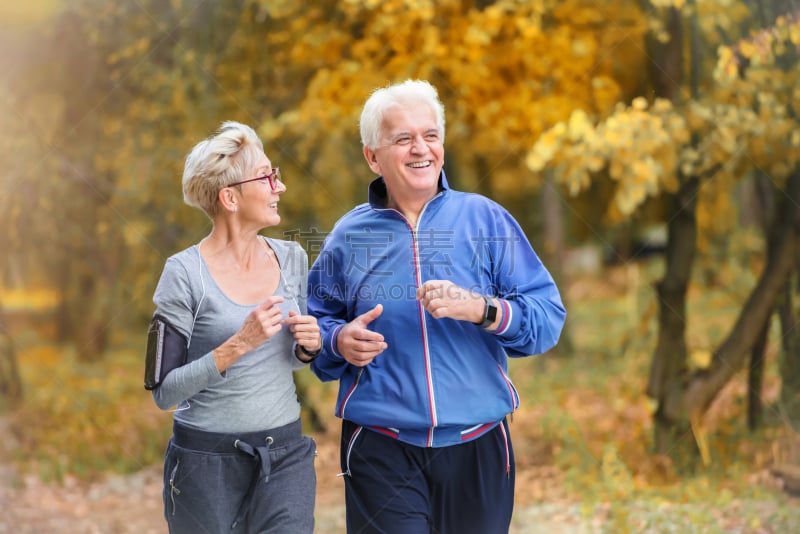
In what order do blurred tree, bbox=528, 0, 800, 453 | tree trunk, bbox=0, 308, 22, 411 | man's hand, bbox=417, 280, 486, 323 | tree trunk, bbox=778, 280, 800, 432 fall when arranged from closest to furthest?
man's hand, bbox=417, 280, 486, 323 → blurred tree, bbox=528, 0, 800, 453 → tree trunk, bbox=778, 280, 800, 432 → tree trunk, bbox=0, 308, 22, 411

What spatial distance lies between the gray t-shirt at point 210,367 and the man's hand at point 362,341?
187 mm

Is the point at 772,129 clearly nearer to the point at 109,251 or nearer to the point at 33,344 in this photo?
the point at 109,251

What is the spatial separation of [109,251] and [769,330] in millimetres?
6029

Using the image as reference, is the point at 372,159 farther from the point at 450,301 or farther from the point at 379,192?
the point at 450,301

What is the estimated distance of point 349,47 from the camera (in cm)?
540

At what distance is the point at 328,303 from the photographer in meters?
2.52

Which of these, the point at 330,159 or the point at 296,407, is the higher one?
the point at 330,159

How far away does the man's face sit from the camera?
7.74ft

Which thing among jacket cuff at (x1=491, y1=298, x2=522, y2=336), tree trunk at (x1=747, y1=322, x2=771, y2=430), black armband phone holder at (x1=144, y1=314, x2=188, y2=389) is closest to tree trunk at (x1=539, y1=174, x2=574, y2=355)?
tree trunk at (x1=747, y1=322, x2=771, y2=430)

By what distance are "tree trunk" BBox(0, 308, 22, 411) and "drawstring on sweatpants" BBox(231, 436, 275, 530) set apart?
204 inches

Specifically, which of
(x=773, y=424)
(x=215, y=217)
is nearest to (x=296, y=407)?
(x=215, y=217)

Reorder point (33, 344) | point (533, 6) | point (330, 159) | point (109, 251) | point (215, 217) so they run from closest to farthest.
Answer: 1. point (215, 217)
2. point (533, 6)
3. point (330, 159)
4. point (109, 251)
5. point (33, 344)

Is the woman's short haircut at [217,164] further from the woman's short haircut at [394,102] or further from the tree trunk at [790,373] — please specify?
the tree trunk at [790,373]

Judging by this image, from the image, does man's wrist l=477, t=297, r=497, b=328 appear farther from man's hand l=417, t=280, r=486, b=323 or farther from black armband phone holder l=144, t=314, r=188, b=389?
black armband phone holder l=144, t=314, r=188, b=389
